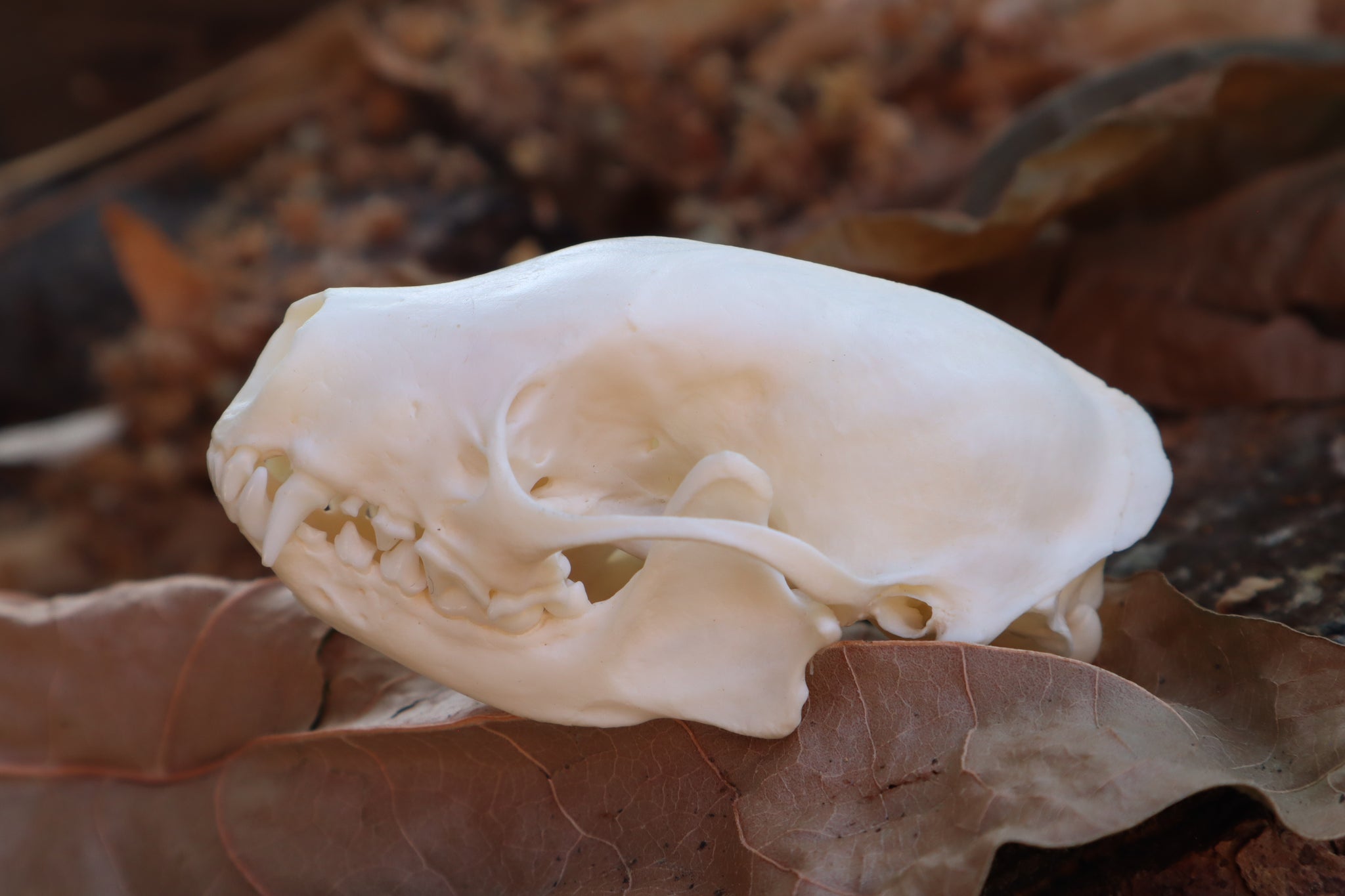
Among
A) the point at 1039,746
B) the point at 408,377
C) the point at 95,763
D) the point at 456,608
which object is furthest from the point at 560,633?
the point at 95,763

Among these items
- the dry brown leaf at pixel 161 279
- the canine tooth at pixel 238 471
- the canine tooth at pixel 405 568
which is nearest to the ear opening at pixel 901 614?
the canine tooth at pixel 405 568

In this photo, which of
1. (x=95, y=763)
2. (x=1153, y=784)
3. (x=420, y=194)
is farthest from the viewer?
(x=420, y=194)

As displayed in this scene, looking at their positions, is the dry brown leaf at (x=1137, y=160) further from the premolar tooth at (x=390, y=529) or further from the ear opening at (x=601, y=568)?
the premolar tooth at (x=390, y=529)

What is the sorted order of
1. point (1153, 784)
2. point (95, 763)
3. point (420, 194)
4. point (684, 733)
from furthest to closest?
point (420, 194)
point (95, 763)
point (684, 733)
point (1153, 784)

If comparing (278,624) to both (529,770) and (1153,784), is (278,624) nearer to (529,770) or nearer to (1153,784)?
(529,770)

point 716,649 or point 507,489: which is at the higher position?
point 507,489

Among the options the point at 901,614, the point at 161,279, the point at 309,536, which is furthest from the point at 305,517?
the point at 161,279
